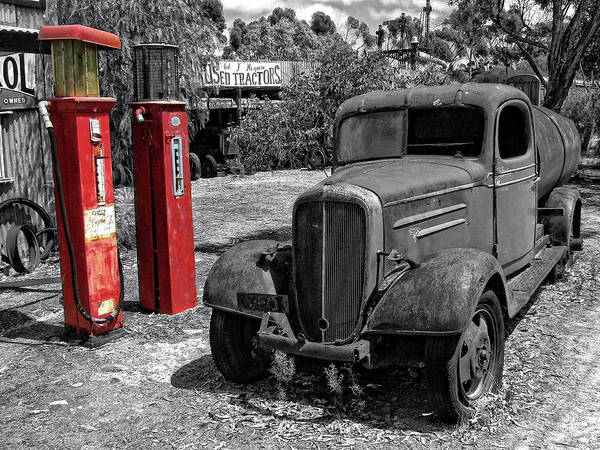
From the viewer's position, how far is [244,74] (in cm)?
2084

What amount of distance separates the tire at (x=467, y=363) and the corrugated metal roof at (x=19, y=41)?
4.43 metres

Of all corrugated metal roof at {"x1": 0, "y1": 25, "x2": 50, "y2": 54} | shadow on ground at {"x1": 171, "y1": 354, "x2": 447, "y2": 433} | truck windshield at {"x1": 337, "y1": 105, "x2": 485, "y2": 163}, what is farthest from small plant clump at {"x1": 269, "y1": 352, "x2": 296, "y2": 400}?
corrugated metal roof at {"x1": 0, "y1": 25, "x2": 50, "y2": 54}

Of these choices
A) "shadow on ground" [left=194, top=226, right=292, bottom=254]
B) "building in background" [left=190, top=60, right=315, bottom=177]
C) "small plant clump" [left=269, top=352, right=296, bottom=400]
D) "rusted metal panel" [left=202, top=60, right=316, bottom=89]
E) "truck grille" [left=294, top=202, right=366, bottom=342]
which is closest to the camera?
"truck grille" [left=294, top=202, right=366, bottom=342]

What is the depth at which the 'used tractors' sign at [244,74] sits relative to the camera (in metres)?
19.7

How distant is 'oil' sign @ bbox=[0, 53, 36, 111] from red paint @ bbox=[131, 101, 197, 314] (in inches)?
121

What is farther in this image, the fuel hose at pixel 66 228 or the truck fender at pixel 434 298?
the fuel hose at pixel 66 228

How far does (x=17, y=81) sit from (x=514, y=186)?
6374 millimetres

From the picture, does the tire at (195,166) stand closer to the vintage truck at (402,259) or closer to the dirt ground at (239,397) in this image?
the dirt ground at (239,397)

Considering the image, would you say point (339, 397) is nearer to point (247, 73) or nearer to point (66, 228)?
point (66, 228)

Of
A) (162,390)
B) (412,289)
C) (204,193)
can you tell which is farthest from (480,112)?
(204,193)

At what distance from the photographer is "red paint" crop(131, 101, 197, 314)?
245 inches

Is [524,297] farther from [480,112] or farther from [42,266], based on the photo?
[42,266]

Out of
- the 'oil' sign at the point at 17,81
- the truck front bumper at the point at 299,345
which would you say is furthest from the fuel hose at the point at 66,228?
the 'oil' sign at the point at 17,81

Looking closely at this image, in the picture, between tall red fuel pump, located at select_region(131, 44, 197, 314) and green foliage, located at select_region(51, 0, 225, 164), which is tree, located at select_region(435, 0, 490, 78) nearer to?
green foliage, located at select_region(51, 0, 225, 164)
